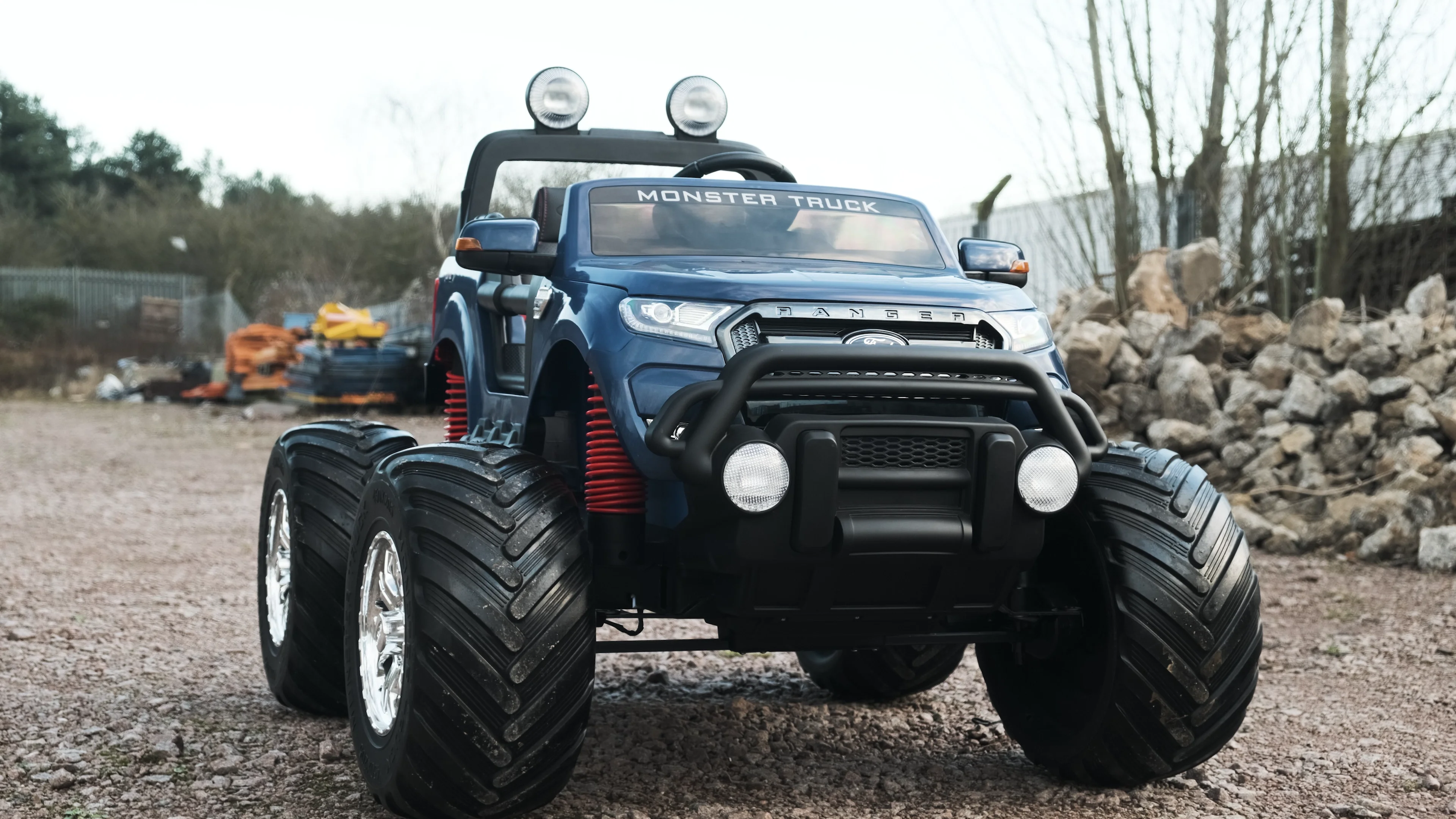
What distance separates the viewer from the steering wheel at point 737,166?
5.32m

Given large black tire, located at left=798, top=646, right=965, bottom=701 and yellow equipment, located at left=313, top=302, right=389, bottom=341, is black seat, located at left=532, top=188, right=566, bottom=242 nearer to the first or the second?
large black tire, located at left=798, top=646, right=965, bottom=701

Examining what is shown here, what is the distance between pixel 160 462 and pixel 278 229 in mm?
35860

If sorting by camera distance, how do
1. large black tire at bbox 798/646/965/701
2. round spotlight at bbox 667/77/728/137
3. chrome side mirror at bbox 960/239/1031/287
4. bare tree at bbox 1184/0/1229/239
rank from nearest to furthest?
1. chrome side mirror at bbox 960/239/1031/287
2. large black tire at bbox 798/646/965/701
3. round spotlight at bbox 667/77/728/137
4. bare tree at bbox 1184/0/1229/239

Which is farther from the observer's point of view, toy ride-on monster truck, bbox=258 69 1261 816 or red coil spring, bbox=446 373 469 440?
red coil spring, bbox=446 373 469 440

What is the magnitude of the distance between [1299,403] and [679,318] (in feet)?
24.4

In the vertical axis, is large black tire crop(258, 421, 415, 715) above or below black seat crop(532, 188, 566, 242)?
below

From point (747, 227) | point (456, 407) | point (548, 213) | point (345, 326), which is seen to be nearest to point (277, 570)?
point (456, 407)

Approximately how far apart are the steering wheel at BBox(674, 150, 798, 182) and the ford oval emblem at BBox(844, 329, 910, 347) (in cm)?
140

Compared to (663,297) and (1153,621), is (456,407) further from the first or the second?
(1153,621)

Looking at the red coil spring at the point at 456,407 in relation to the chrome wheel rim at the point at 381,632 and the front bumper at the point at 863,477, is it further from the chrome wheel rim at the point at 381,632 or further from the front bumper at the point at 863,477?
the front bumper at the point at 863,477

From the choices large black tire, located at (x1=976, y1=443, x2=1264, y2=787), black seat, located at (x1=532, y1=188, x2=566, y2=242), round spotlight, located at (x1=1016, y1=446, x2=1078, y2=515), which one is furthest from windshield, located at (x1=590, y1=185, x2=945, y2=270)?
round spotlight, located at (x1=1016, y1=446, x2=1078, y2=515)

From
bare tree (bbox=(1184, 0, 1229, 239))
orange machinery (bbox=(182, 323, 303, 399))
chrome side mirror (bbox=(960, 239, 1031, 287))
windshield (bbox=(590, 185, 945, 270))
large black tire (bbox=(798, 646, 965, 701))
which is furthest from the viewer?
orange machinery (bbox=(182, 323, 303, 399))

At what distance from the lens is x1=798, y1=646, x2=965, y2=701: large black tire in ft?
18.6

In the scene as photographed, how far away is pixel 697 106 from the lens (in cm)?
612
